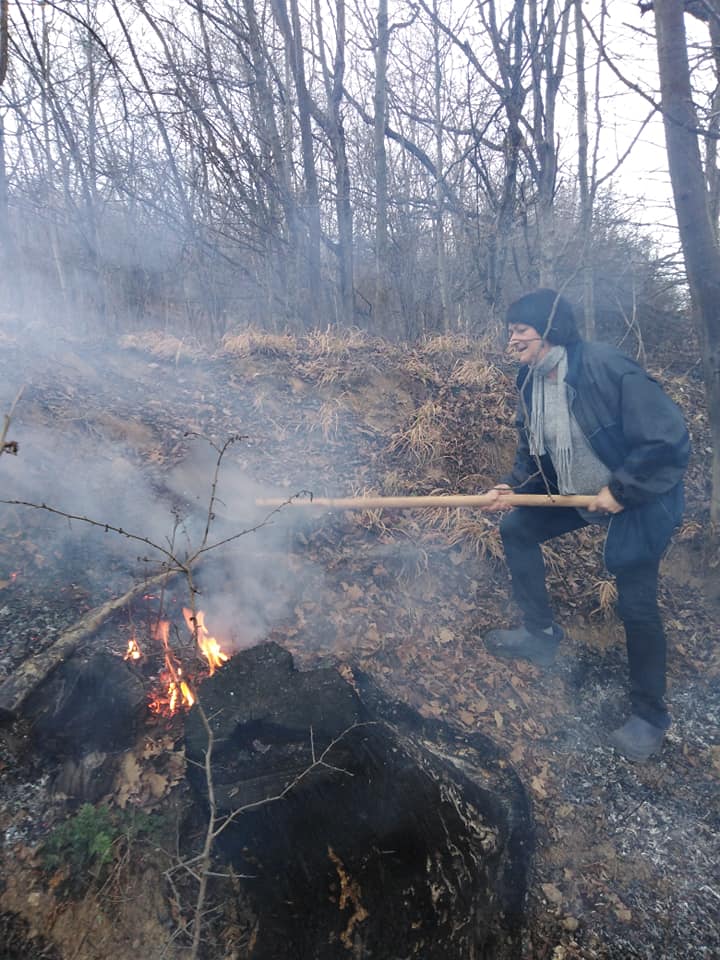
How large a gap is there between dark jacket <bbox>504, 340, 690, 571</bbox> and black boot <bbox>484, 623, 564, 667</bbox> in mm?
1009

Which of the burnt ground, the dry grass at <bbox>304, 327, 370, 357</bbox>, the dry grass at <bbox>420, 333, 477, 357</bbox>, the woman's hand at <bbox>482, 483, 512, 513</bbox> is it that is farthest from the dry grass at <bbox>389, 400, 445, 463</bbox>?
the woman's hand at <bbox>482, 483, 512, 513</bbox>

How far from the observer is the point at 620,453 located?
3168mm

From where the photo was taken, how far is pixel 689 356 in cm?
862

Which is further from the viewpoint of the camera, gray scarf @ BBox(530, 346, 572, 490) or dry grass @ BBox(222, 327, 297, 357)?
dry grass @ BBox(222, 327, 297, 357)

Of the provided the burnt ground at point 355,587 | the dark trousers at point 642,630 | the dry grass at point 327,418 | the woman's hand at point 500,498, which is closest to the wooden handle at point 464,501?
the woman's hand at point 500,498

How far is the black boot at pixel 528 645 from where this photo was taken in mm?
3850

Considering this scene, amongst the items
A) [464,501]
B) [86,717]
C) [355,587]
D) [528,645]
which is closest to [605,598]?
[528,645]

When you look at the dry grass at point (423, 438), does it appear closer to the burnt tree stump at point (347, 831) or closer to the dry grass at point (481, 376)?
the dry grass at point (481, 376)

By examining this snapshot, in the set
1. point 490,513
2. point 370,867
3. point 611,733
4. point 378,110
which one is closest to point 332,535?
point 490,513

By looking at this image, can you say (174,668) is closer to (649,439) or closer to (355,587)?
(355,587)

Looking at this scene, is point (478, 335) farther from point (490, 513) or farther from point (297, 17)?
point (297, 17)

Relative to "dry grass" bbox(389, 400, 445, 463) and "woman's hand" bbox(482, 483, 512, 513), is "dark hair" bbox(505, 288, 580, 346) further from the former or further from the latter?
"dry grass" bbox(389, 400, 445, 463)

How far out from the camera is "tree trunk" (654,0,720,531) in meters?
4.08

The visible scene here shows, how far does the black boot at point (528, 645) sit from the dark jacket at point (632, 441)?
39.7 inches
